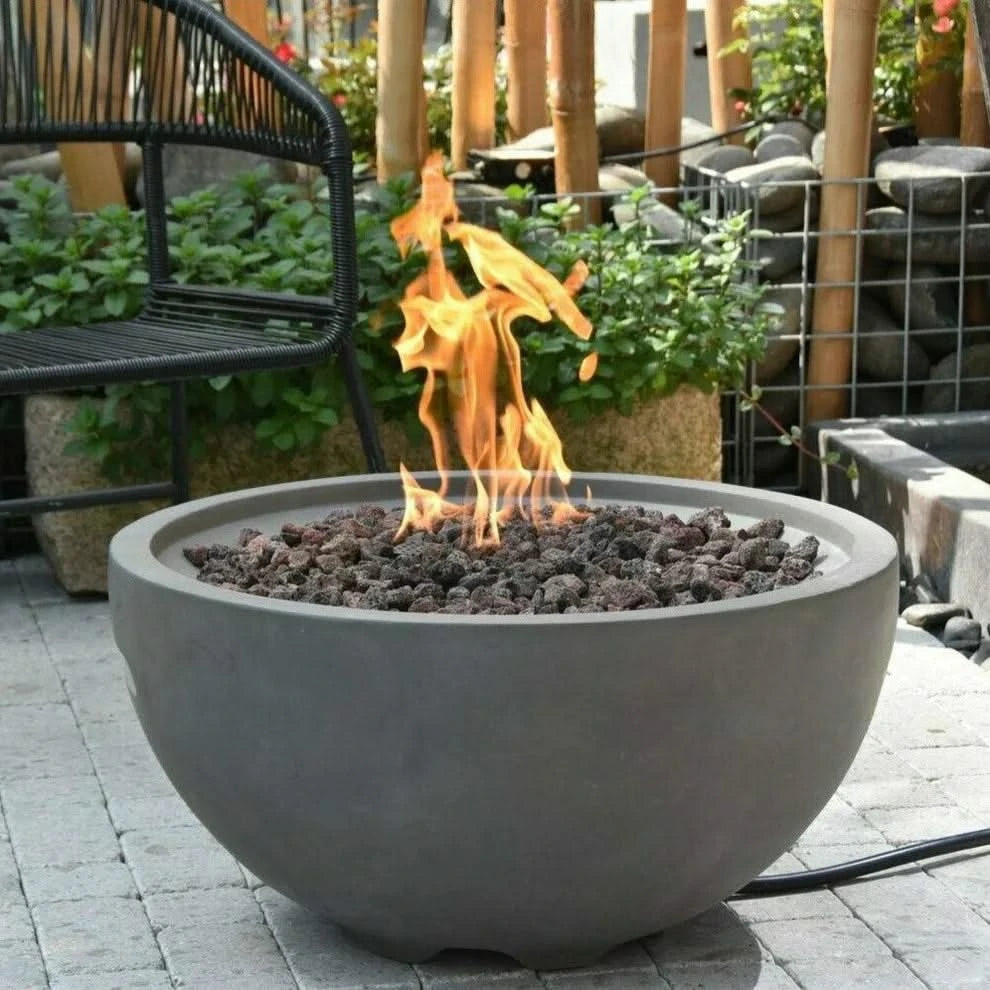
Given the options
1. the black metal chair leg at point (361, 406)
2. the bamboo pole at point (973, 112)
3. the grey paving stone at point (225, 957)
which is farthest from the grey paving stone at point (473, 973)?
the bamboo pole at point (973, 112)

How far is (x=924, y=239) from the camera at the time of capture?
12.9ft

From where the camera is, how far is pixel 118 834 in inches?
91.5

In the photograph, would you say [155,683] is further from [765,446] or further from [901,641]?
[765,446]

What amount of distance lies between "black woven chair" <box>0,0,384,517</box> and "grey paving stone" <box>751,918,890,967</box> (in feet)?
4.07

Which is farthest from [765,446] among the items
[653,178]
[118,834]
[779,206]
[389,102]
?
[118,834]

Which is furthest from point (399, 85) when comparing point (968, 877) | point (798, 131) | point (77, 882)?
point (968, 877)

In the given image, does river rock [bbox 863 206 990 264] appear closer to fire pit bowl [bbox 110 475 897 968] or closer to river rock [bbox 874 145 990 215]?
river rock [bbox 874 145 990 215]

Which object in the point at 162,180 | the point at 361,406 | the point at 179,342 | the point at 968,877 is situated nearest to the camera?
the point at 968,877

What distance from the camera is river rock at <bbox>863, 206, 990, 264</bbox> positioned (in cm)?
391

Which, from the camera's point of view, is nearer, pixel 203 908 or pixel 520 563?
pixel 520 563

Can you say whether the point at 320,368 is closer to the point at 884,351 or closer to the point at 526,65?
the point at 884,351

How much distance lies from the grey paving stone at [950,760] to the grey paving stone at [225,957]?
97 centimetres

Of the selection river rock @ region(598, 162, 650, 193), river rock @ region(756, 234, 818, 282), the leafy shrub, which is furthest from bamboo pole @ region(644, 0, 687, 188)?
the leafy shrub

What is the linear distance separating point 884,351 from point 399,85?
1.16 meters
